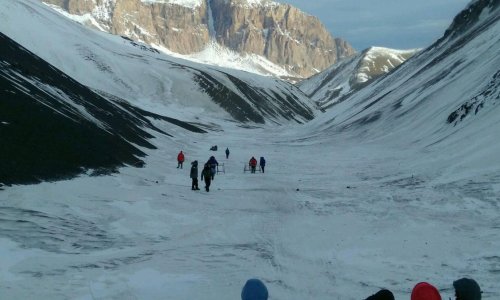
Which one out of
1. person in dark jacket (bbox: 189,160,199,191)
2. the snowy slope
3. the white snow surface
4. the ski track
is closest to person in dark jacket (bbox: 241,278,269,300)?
the white snow surface

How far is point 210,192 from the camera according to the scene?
25609 mm

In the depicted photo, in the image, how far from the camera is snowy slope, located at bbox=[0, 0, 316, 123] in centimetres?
10919

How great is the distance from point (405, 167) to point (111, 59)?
367 feet

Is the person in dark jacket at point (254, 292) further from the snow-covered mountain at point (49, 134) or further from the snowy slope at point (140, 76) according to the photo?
the snowy slope at point (140, 76)

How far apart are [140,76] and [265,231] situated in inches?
4801

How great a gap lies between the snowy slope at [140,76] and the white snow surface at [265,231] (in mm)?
80474

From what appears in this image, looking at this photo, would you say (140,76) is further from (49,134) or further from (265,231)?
(265,231)

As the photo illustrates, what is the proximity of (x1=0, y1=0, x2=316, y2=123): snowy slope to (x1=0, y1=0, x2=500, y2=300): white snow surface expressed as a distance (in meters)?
80.5

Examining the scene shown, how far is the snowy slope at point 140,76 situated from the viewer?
109188 millimetres

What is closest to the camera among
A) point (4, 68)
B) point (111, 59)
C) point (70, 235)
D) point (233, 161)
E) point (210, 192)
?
point (70, 235)

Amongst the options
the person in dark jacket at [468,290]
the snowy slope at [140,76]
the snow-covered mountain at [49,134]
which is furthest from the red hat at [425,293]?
the snowy slope at [140,76]

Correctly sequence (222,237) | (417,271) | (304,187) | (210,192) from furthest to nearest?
1. (304,187)
2. (210,192)
3. (222,237)
4. (417,271)

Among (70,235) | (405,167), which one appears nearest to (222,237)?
(70,235)

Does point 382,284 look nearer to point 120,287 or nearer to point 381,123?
point 120,287
